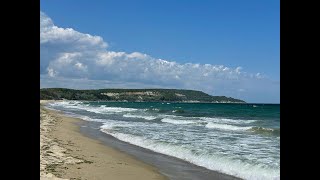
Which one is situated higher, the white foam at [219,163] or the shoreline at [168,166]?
the white foam at [219,163]

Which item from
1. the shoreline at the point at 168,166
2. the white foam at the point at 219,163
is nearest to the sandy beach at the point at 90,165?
the shoreline at the point at 168,166

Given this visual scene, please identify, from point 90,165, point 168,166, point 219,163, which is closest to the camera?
point 90,165

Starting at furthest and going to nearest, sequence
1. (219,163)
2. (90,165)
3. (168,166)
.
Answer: (168,166) → (219,163) → (90,165)

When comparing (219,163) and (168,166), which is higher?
(219,163)

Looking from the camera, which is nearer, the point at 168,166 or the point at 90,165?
the point at 90,165

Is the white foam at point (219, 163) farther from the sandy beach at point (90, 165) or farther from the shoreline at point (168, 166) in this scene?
the sandy beach at point (90, 165)

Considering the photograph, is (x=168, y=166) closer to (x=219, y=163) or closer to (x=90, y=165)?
(x=219, y=163)

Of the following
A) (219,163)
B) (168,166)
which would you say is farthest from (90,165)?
(219,163)
